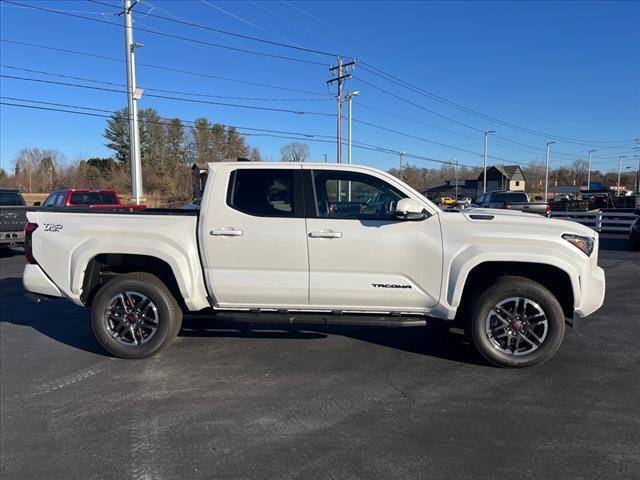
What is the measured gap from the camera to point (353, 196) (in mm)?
4816

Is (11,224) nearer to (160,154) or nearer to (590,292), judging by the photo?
(590,292)

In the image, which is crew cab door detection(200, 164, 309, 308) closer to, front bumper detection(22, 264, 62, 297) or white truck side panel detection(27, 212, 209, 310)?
white truck side panel detection(27, 212, 209, 310)

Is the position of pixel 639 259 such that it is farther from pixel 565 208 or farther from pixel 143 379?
pixel 565 208

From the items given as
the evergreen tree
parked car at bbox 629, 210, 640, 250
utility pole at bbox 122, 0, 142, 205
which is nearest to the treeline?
the evergreen tree

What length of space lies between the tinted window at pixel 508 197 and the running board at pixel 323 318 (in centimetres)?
1939

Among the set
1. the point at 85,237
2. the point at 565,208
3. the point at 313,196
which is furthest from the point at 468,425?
the point at 565,208

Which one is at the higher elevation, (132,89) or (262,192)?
(132,89)

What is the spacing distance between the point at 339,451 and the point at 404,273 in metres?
1.85

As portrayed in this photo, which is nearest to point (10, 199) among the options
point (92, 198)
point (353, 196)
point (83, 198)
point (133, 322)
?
point (83, 198)

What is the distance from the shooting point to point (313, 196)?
471 cm

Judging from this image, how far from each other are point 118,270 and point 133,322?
617 mm

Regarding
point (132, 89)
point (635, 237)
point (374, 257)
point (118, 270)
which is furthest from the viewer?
point (132, 89)

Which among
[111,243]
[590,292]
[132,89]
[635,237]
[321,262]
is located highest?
[132,89]

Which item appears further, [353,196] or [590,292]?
[353,196]
